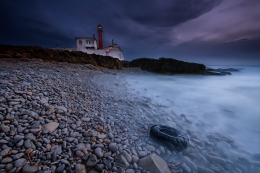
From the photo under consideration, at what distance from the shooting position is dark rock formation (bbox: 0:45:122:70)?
9.75 metres

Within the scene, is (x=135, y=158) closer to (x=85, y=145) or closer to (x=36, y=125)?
(x=85, y=145)

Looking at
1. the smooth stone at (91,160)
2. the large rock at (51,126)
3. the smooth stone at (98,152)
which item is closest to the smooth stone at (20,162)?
the large rock at (51,126)

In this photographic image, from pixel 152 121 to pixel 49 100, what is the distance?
2859 mm

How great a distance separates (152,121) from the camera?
11.1 feet

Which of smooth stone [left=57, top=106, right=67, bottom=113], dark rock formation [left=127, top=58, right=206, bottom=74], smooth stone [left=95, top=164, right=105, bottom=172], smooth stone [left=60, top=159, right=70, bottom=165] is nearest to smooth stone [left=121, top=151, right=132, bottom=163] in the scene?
smooth stone [left=95, top=164, right=105, bottom=172]

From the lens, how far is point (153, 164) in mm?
1817

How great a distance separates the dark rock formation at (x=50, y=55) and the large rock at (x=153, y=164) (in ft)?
42.2

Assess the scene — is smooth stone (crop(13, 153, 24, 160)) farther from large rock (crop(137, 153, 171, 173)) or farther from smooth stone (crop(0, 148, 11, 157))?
large rock (crop(137, 153, 171, 173))

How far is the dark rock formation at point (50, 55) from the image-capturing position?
32.0 ft

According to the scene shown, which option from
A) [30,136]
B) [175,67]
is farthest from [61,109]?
[175,67]

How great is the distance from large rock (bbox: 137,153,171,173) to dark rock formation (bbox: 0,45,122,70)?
42.2 feet

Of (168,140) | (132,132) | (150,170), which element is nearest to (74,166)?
(150,170)

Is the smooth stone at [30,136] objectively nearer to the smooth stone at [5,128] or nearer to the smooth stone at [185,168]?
the smooth stone at [5,128]

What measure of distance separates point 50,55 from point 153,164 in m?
14.4
